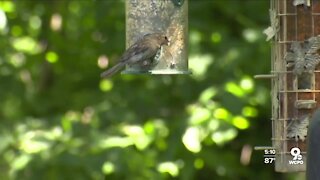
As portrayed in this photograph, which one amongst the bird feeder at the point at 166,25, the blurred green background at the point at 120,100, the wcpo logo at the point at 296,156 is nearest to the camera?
the wcpo logo at the point at 296,156

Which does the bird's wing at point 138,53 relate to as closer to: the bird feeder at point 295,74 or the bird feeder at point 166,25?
the bird feeder at point 166,25

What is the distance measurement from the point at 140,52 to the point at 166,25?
1.00 feet

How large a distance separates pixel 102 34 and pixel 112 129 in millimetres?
864

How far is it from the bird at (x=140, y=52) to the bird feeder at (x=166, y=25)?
0.31ft

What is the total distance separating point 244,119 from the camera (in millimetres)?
5926

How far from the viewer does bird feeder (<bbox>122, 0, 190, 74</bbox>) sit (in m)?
4.85

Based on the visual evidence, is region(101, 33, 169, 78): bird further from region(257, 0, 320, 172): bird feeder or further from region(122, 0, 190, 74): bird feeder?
region(257, 0, 320, 172): bird feeder

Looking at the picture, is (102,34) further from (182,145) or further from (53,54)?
(182,145)

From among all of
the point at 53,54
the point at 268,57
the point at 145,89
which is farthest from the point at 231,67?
the point at 53,54

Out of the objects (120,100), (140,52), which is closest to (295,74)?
(140,52)

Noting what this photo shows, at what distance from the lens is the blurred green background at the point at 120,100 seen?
19.1 feet

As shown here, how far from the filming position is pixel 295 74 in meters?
4.36

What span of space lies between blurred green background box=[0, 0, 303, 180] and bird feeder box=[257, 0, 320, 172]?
1351mm

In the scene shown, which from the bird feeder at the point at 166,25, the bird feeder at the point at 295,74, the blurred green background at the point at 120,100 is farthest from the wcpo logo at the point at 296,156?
the blurred green background at the point at 120,100
